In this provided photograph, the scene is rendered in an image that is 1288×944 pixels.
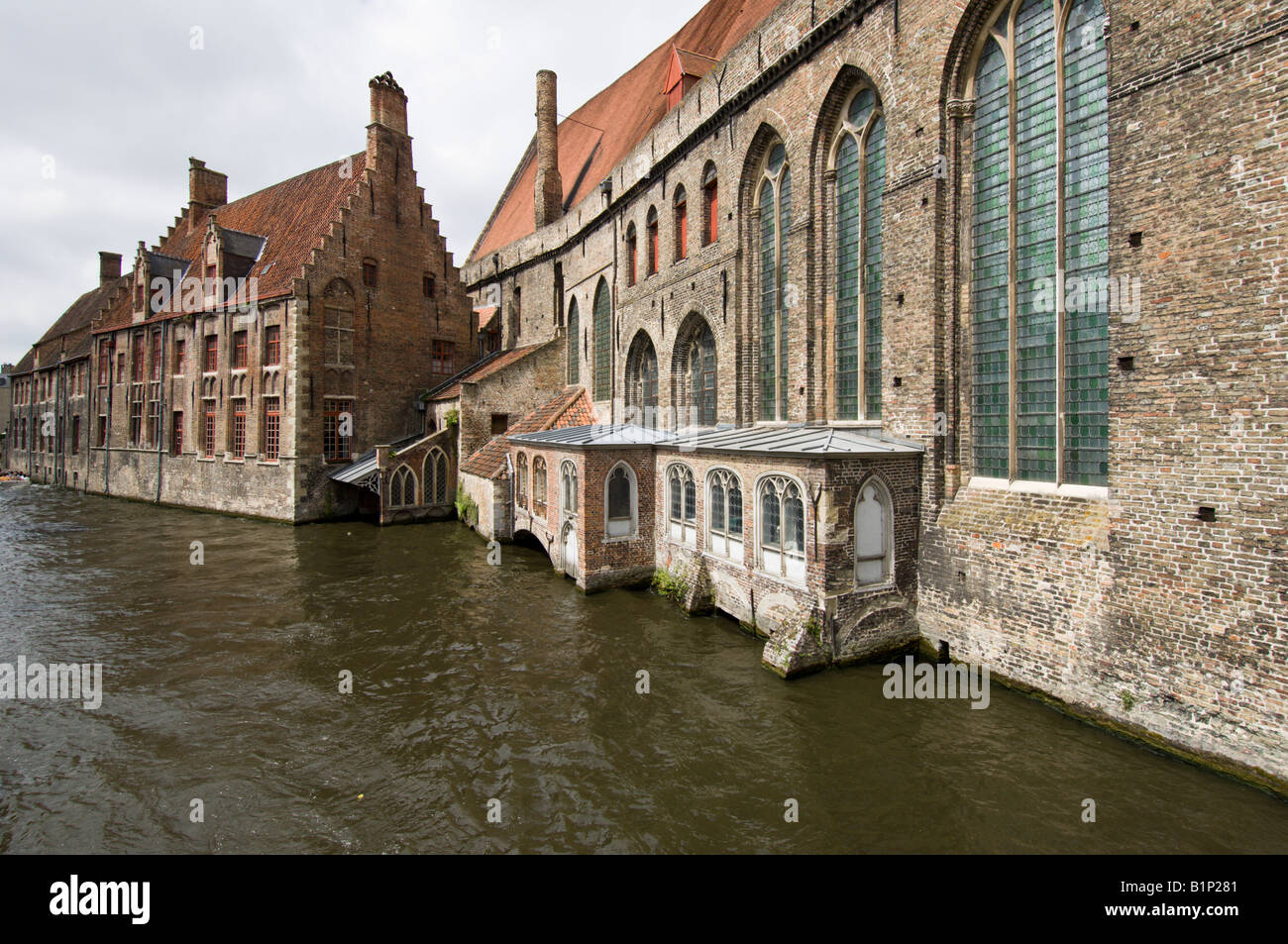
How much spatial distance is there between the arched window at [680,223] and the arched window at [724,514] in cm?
719

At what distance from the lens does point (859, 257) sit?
10.2 m

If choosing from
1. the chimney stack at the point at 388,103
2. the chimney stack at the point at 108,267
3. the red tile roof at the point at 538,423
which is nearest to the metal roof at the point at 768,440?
the red tile roof at the point at 538,423

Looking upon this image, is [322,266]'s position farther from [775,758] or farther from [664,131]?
[775,758]

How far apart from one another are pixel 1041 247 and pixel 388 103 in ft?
75.5

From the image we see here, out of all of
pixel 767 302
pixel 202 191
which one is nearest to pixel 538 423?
pixel 767 302

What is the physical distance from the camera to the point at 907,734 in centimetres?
668

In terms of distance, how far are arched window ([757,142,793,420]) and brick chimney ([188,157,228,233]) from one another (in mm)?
30950

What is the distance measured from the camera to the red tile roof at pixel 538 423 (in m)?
18.2

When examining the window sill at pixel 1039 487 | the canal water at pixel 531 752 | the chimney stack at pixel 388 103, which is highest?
the chimney stack at pixel 388 103

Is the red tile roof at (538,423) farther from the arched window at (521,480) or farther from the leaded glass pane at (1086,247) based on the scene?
the leaded glass pane at (1086,247)

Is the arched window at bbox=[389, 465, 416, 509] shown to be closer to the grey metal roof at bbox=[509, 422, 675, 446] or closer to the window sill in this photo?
the grey metal roof at bbox=[509, 422, 675, 446]

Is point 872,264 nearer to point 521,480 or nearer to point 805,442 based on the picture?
point 805,442

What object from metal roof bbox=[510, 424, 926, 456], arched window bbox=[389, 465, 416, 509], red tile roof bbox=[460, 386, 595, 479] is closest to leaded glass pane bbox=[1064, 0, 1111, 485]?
metal roof bbox=[510, 424, 926, 456]
